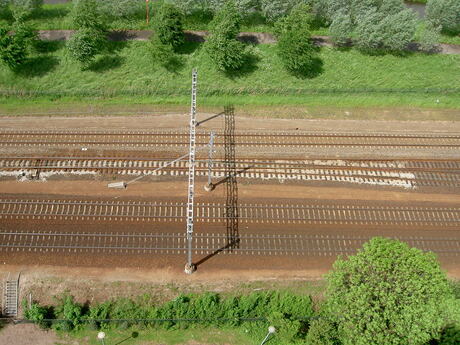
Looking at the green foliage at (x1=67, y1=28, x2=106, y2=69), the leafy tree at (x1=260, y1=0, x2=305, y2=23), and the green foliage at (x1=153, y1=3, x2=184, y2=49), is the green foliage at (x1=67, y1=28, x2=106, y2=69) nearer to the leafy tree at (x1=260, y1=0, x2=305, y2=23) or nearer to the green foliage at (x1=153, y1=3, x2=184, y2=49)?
the green foliage at (x1=153, y1=3, x2=184, y2=49)

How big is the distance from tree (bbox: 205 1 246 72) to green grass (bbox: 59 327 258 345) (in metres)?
28.5

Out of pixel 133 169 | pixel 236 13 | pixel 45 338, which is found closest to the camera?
pixel 45 338

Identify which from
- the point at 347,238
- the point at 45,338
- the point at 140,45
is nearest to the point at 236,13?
the point at 140,45

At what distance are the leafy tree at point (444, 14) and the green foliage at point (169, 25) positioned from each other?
32.5 metres

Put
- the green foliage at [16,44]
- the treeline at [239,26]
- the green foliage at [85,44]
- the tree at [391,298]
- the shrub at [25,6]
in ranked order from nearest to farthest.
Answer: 1. the tree at [391,298]
2. the green foliage at [16,44]
3. the green foliage at [85,44]
4. the treeline at [239,26]
5. the shrub at [25,6]

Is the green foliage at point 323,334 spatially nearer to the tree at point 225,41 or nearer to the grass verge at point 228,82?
the grass verge at point 228,82

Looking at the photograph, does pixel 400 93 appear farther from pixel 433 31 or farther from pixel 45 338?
pixel 45 338

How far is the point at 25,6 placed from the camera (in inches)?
1964

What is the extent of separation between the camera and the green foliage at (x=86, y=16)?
4569 centimetres

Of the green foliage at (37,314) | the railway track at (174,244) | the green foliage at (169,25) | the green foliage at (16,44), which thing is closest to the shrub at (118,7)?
the green foliage at (169,25)

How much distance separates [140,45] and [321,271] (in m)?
33.5

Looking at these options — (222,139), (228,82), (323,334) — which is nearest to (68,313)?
(323,334)

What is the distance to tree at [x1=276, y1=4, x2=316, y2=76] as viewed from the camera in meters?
45.8

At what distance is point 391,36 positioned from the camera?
49656 mm
